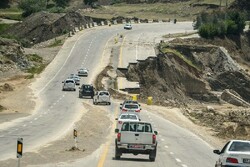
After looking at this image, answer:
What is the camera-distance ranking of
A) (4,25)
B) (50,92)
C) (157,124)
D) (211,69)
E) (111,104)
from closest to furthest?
(157,124) < (111,104) < (50,92) < (211,69) < (4,25)

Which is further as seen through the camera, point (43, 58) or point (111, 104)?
point (43, 58)

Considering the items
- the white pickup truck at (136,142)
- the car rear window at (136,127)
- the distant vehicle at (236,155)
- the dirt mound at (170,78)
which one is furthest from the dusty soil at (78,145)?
the dirt mound at (170,78)

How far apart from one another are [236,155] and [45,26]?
14389cm

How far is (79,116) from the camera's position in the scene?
6019 cm

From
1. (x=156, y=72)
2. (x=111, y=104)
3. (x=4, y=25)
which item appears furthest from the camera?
(x=4, y=25)

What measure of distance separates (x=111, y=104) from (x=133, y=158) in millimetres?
43868

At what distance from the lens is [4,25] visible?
172500 millimetres

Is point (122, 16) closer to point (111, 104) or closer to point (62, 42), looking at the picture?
point (62, 42)

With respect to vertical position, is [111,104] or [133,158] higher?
[133,158]

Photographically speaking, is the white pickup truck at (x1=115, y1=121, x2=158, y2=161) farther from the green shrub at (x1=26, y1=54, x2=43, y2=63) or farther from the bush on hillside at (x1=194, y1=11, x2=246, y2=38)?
the bush on hillside at (x1=194, y1=11, x2=246, y2=38)

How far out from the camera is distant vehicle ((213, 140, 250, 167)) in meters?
22.0

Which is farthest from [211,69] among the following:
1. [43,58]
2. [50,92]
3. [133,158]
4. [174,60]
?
[133,158]

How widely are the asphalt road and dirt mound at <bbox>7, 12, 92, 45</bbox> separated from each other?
16815mm

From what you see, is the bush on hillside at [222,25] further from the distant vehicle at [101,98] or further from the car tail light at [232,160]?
the car tail light at [232,160]
